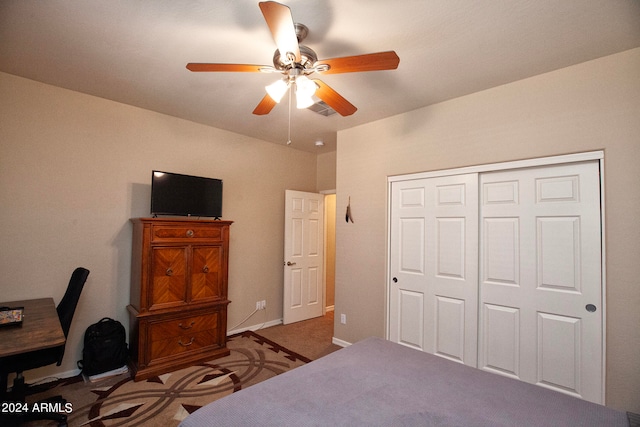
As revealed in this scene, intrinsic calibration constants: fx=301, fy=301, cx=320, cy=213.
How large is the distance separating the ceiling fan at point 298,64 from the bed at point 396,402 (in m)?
1.70

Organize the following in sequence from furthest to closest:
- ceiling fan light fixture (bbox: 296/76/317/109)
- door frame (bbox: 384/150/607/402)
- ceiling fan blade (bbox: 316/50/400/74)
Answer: door frame (bbox: 384/150/607/402), ceiling fan light fixture (bbox: 296/76/317/109), ceiling fan blade (bbox: 316/50/400/74)

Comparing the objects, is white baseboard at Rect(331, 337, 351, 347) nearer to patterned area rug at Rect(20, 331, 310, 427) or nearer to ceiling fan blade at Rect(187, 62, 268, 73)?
patterned area rug at Rect(20, 331, 310, 427)

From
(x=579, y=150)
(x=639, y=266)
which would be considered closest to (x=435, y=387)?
(x=639, y=266)

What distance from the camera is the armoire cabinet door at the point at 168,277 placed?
2.92 m

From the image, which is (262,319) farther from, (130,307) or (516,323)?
(516,323)

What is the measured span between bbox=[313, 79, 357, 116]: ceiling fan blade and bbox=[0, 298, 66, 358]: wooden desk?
213 centimetres

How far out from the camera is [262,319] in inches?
173

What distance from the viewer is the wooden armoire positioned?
A: 2869mm

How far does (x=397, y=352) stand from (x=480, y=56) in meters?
2.19

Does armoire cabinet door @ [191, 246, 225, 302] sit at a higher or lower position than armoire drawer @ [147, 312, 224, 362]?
higher

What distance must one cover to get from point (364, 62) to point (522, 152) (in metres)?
1.70

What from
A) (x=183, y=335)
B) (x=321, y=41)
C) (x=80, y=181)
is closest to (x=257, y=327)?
(x=183, y=335)

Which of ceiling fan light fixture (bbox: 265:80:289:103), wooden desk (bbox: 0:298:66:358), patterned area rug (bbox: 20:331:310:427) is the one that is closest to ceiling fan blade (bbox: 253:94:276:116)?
ceiling fan light fixture (bbox: 265:80:289:103)

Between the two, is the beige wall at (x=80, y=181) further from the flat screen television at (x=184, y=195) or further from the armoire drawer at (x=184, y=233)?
the armoire drawer at (x=184, y=233)
